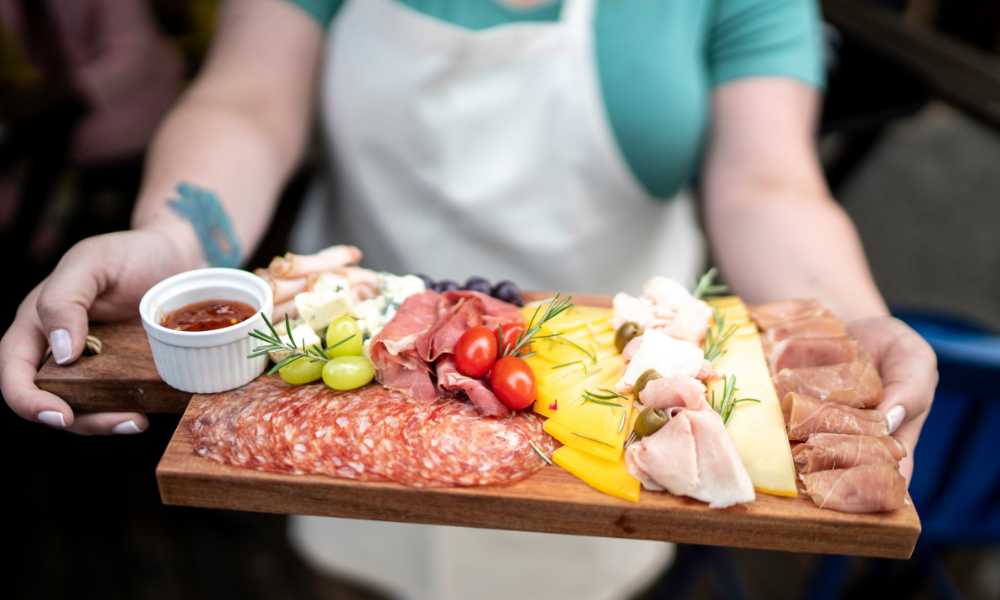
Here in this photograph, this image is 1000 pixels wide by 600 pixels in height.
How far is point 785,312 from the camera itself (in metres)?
1.25

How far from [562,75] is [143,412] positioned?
926mm

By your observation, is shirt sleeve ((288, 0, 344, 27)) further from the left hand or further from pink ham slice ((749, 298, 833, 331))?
the left hand

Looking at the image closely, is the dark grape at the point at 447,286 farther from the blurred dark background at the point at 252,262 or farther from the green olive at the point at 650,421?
the blurred dark background at the point at 252,262

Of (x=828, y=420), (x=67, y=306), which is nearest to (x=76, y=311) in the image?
(x=67, y=306)

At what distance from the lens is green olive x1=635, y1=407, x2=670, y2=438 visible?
999 mm

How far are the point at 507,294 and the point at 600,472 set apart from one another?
13.0 inches

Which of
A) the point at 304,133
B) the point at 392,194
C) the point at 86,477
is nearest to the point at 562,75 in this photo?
the point at 392,194

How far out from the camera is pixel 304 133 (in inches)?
65.0

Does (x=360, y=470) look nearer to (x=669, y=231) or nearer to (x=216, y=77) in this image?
(x=216, y=77)

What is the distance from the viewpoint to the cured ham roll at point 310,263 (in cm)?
117

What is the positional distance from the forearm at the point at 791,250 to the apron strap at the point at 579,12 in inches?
15.9

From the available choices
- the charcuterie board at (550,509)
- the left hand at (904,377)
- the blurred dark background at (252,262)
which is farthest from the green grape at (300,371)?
the blurred dark background at (252,262)

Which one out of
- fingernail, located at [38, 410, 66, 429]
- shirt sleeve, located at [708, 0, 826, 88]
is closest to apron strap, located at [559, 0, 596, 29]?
shirt sleeve, located at [708, 0, 826, 88]

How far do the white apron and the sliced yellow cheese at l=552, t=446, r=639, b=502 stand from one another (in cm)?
71
